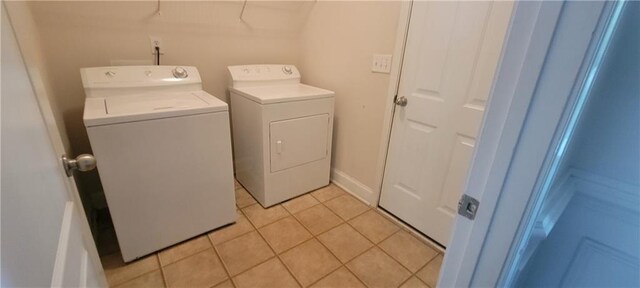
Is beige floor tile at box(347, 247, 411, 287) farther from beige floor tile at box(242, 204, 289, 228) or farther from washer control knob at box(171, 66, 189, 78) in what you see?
washer control knob at box(171, 66, 189, 78)

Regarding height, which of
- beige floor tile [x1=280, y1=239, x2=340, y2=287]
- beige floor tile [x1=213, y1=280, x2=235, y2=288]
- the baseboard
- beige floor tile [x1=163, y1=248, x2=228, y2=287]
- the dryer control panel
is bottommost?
beige floor tile [x1=163, y1=248, x2=228, y2=287]

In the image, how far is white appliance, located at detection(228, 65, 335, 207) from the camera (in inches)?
75.3

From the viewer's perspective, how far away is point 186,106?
153 centimetres

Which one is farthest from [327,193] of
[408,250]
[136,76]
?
[136,76]

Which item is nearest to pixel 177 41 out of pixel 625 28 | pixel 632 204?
pixel 625 28

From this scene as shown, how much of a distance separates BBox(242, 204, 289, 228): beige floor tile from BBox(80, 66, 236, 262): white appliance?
187mm

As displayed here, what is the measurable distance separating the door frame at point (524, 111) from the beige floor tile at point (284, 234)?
4.31ft

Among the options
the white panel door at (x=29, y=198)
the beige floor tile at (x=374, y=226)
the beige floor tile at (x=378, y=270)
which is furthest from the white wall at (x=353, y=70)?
the white panel door at (x=29, y=198)

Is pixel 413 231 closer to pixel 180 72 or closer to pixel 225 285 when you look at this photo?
pixel 225 285

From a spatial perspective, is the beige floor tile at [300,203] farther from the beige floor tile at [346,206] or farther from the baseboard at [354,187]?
the baseboard at [354,187]

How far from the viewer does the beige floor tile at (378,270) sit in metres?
1.52

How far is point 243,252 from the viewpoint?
66.1 inches

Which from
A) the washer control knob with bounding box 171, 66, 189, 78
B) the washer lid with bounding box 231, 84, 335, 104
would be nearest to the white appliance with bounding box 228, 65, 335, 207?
the washer lid with bounding box 231, 84, 335, 104

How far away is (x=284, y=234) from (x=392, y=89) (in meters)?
1.20
